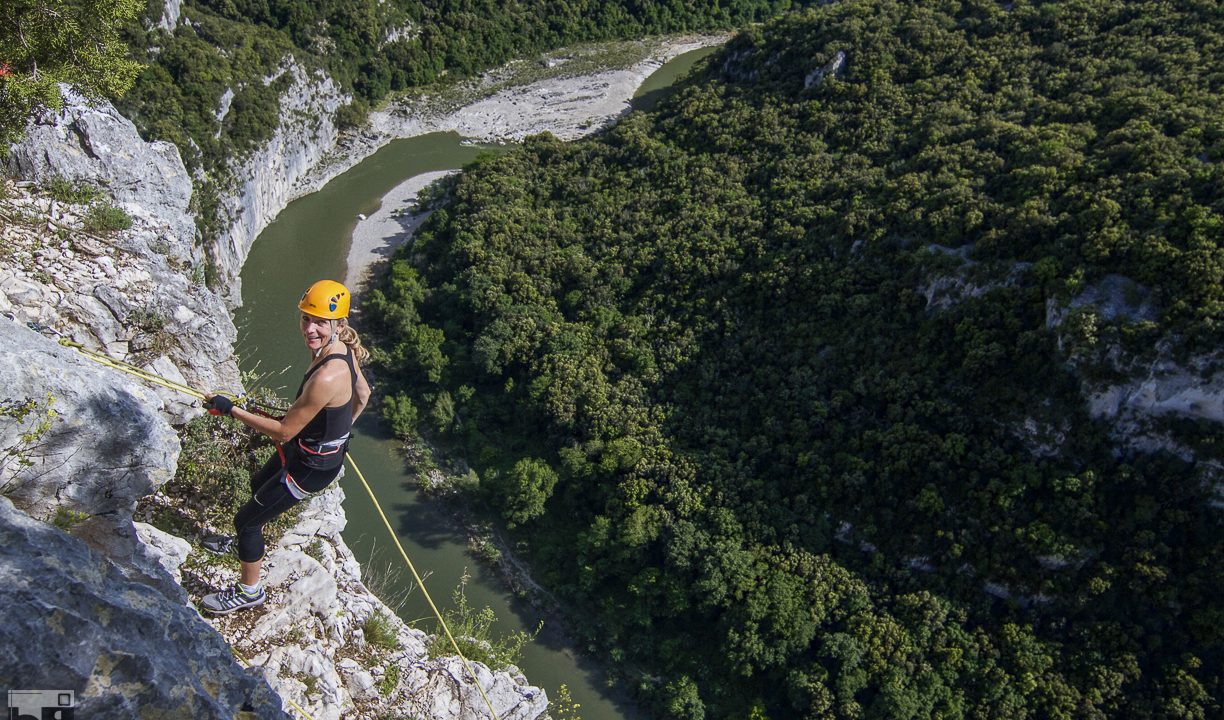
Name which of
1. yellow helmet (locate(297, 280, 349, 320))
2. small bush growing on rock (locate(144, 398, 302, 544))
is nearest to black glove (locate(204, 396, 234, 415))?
yellow helmet (locate(297, 280, 349, 320))

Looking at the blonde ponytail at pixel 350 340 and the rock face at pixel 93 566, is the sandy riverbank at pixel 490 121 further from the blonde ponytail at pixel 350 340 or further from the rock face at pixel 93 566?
the blonde ponytail at pixel 350 340

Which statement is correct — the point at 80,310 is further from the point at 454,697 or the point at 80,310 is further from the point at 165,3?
the point at 165,3

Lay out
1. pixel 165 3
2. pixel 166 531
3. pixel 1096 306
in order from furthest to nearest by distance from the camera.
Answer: pixel 165 3 → pixel 1096 306 → pixel 166 531

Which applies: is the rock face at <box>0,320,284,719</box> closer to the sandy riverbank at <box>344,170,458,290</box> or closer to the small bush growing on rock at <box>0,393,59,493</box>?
the small bush growing on rock at <box>0,393,59,493</box>

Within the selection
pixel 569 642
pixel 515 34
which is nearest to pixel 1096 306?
pixel 569 642

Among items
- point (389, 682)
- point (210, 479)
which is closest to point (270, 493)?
point (210, 479)

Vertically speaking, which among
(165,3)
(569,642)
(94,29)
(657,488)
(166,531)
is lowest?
(569,642)
